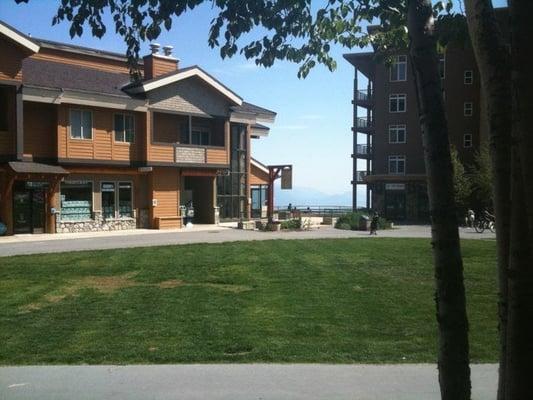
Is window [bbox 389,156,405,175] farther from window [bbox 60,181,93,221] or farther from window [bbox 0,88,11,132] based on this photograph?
window [bbox 0,88,11,132]

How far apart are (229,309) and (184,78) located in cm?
2805

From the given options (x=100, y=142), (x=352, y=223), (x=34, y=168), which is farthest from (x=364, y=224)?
(x=34, y=168)

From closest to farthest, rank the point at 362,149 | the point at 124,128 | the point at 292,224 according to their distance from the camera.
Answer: the point at 124,128
the point at 292,224
the point at 362,149

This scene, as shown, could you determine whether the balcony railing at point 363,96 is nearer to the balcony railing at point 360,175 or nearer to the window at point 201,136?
the balcony railing at point 360,175

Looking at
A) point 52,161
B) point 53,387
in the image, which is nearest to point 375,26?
point 53,387

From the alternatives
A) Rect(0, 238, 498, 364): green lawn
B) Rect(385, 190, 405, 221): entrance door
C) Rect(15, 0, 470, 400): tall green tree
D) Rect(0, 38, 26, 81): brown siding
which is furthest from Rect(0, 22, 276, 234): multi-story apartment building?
Rect(15, 0, 470, 400): tall green tree

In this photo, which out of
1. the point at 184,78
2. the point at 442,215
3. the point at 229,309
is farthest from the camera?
the point at 184,78

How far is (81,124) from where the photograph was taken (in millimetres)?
31047

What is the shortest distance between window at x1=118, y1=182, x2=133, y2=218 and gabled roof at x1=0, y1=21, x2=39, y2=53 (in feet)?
28.8

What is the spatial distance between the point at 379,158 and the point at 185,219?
24.9 m

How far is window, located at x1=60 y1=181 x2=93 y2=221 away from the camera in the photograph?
30484mm

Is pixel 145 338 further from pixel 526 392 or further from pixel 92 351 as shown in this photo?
pixel 526 392

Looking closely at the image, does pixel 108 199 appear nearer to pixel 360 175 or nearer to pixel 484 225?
pixel 484 225

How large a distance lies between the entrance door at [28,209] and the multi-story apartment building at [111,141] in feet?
0.16
